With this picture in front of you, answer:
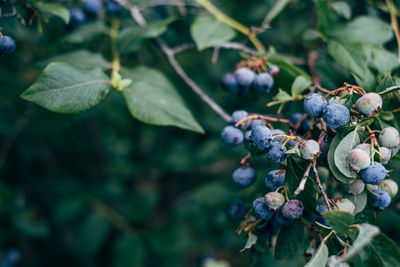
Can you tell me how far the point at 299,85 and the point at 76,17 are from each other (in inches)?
42.9

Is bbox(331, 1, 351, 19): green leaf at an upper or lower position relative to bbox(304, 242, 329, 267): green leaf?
upper

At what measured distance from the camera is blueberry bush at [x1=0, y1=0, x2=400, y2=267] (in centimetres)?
86

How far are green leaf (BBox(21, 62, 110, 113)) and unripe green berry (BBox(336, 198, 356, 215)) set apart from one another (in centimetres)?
80

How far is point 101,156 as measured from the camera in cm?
269

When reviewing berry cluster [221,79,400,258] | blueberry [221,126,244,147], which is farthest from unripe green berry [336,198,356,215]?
blueberry [221,126,244,147]

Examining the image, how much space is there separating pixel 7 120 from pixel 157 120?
1.55 m

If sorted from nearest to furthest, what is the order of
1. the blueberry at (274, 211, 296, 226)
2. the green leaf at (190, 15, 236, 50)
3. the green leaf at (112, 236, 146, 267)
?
1. the blueberry at (274, 211, 296, 226)
2. the green leaf at (190, 15, 236, 50)
3. the green leaf at (112, 236, 146, 267)

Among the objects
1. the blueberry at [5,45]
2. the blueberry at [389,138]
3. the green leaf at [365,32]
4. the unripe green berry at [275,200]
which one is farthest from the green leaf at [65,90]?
the green leaf at [365,32]

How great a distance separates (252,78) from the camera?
1.26 m

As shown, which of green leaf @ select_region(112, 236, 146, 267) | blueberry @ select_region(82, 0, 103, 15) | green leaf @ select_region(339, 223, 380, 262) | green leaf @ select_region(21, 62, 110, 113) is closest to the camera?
green leaf @ select_region(339, 223, 380, 262)

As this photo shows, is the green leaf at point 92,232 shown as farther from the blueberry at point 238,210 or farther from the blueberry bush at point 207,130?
the blueberry at point 238,210

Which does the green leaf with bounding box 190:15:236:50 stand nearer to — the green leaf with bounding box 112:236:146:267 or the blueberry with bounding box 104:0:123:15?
the blueberry with bounding box 104:0:123:15

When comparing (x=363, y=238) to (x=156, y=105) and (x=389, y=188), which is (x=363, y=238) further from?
(x=156, y=105)

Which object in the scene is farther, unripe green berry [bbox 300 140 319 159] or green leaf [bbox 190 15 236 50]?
green leaf [bbox 190 15 236 50]
